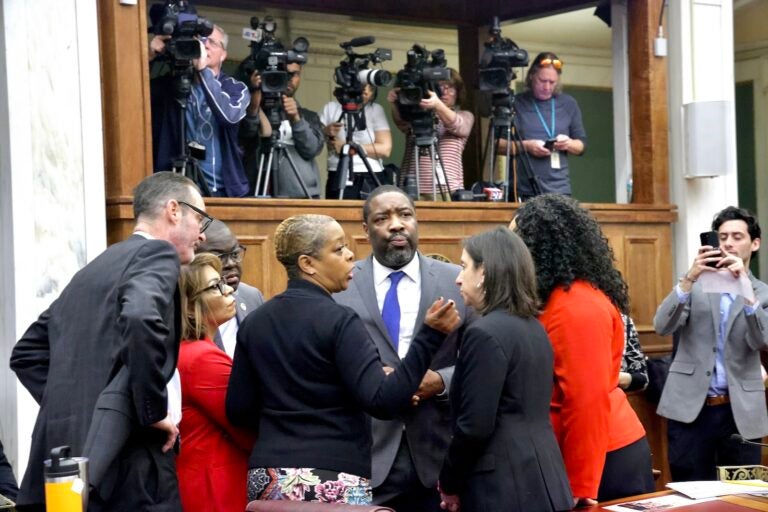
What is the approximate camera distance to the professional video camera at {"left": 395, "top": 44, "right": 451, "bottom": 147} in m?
7.41

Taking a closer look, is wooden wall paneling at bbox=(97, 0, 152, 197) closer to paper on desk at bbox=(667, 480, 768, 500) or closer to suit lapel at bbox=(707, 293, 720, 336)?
suit lapel at bbox=(707, 293, 720, 336)

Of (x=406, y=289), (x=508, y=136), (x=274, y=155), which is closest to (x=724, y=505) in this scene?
(x=406, y=289)

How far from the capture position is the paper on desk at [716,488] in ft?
12.2

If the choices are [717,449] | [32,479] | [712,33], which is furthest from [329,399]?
[712,33]

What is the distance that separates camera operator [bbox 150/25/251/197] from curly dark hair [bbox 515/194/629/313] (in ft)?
9.61

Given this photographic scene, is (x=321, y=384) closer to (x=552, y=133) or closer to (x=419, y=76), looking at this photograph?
(x=419, y=76)

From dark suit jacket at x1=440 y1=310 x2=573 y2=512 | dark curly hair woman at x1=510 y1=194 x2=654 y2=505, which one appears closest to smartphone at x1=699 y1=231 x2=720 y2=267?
dark curly hair woman at x1=510 y1=194 x2=654 y2=505

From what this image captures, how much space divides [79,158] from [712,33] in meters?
4.35

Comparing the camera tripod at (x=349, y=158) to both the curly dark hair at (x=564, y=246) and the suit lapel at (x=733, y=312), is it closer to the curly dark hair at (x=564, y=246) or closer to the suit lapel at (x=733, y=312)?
the suit lapel at (x=733, y=312)

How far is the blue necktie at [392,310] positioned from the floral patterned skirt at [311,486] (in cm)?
89

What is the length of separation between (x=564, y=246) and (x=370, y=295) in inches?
29.2

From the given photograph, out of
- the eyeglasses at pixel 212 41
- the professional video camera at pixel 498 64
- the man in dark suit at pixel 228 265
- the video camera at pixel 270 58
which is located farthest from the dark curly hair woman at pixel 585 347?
the professional video camera at pixel 498 64

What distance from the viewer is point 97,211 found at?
231 inches

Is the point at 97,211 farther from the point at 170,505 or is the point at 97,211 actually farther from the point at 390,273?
the point at 170,505
